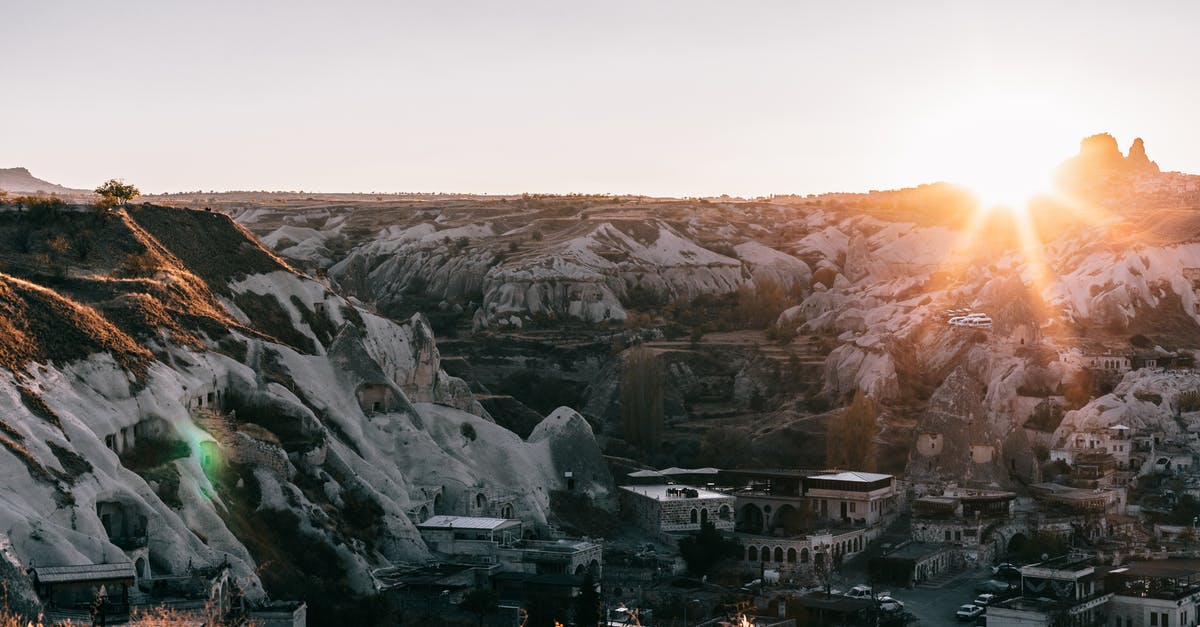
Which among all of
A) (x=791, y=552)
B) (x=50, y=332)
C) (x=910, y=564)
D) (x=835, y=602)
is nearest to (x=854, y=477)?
(x=791, y=552)

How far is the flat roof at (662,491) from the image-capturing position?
73.4 m

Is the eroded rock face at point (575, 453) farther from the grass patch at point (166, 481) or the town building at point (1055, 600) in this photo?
the grass patch at point (166, 481)

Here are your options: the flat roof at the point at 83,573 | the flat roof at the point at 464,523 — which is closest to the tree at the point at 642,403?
the flat roof at the point at 464,523

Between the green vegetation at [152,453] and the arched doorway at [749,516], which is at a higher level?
the green vegetation at [152,453]

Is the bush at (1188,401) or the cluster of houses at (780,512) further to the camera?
the bush at (1188,401)

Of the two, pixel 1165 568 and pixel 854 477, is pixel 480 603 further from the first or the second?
pixel 1165 568

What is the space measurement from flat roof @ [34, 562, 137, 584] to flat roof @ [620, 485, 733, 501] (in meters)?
28.7

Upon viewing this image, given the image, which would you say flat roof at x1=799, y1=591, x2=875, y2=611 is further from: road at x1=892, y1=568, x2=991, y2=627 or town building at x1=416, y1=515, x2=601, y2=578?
town building at x1=416, y1=515, x2=601, y2=578

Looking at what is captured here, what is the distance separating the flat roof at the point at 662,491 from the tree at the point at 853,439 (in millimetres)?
11465

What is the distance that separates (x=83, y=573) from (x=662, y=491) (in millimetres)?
32349

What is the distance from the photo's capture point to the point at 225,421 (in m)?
60.8

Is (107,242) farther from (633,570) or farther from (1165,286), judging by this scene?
(1165,286)

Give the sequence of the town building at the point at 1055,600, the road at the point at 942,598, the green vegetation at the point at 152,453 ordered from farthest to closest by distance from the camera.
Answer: the road at the point at 942,598 < the town building at the point at 1055,600 < the green vegetation at the point at 152,453

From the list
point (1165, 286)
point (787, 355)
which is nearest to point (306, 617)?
point (787, 355)
